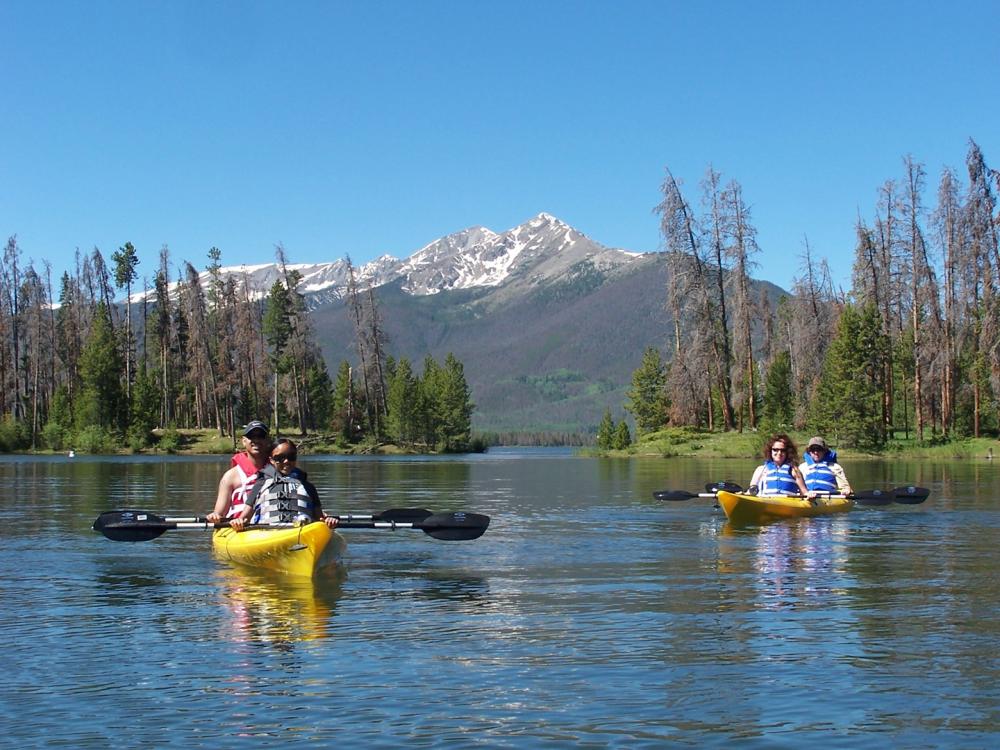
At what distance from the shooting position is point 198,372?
115562mm

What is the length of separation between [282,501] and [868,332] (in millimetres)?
61477

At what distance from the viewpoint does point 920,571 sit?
17.5 m

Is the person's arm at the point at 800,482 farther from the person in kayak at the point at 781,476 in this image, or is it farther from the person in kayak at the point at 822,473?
the person in kayak at the point at 822,473

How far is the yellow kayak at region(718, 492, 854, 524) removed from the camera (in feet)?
81.1

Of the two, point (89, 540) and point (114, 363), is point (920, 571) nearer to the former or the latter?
point (89, 540)

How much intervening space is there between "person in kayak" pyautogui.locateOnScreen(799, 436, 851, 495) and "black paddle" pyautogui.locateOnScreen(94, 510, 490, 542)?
36.0 feet

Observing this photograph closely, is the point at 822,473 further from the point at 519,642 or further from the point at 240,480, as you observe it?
the point at 519,642

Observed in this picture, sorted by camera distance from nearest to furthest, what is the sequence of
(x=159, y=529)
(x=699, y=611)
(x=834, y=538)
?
(x=699, y=611) < (x=159, y=529) < (x=834, y=538)

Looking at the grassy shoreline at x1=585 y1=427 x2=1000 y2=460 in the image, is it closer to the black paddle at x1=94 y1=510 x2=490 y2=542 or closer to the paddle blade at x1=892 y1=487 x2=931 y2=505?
the paddle blade at x1=892 y1=487 x2=931 y2=505

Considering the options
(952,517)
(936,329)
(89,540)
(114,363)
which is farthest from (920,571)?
(114,363)

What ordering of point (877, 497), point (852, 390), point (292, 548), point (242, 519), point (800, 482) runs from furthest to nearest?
point (852, 390) → point (877, 497) → point (800, 482) → point (242, 519) → point (292, 548)

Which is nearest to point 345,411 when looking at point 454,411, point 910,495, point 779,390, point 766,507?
point 454,411

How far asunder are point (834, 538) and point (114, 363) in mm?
91118

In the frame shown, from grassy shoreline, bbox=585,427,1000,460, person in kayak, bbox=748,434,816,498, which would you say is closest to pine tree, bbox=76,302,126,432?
grassy shoreline, bbox=585,427,1000,460
